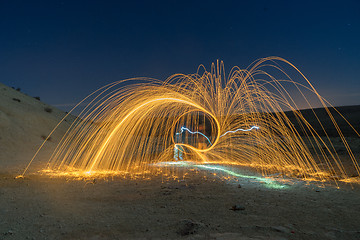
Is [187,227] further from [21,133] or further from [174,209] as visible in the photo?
[21,133]

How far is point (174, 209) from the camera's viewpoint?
614 centimetres

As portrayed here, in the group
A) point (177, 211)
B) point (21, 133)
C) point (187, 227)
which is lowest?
point (187, 227)

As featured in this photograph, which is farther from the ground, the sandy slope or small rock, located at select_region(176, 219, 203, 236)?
the sandy slope

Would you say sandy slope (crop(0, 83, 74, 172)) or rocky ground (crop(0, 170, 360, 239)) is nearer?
rocky ground (crop(0, 170, 360, 239))

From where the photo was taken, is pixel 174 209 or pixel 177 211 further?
pixel 174 209

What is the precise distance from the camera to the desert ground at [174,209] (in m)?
4.64

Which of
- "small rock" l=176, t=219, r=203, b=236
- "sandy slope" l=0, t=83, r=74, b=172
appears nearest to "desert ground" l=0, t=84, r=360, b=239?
"small rock" l=176, t=219, r=203, b=236

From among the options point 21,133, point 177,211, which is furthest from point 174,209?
point 21,133

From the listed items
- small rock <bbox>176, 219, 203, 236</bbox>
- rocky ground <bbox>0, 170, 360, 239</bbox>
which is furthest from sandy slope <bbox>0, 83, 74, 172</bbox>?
small rock <bbox>176, 219, 203, 236</bbox>

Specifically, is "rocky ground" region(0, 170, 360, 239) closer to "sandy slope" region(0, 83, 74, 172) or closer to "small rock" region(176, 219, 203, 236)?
"small rock" region(176, 219, 203, 236)

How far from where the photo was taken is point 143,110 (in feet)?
49.6

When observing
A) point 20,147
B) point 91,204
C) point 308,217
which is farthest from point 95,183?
point 20,147

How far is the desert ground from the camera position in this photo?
15.2 ft

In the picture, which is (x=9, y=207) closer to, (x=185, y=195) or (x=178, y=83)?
(x=185, y=195)
